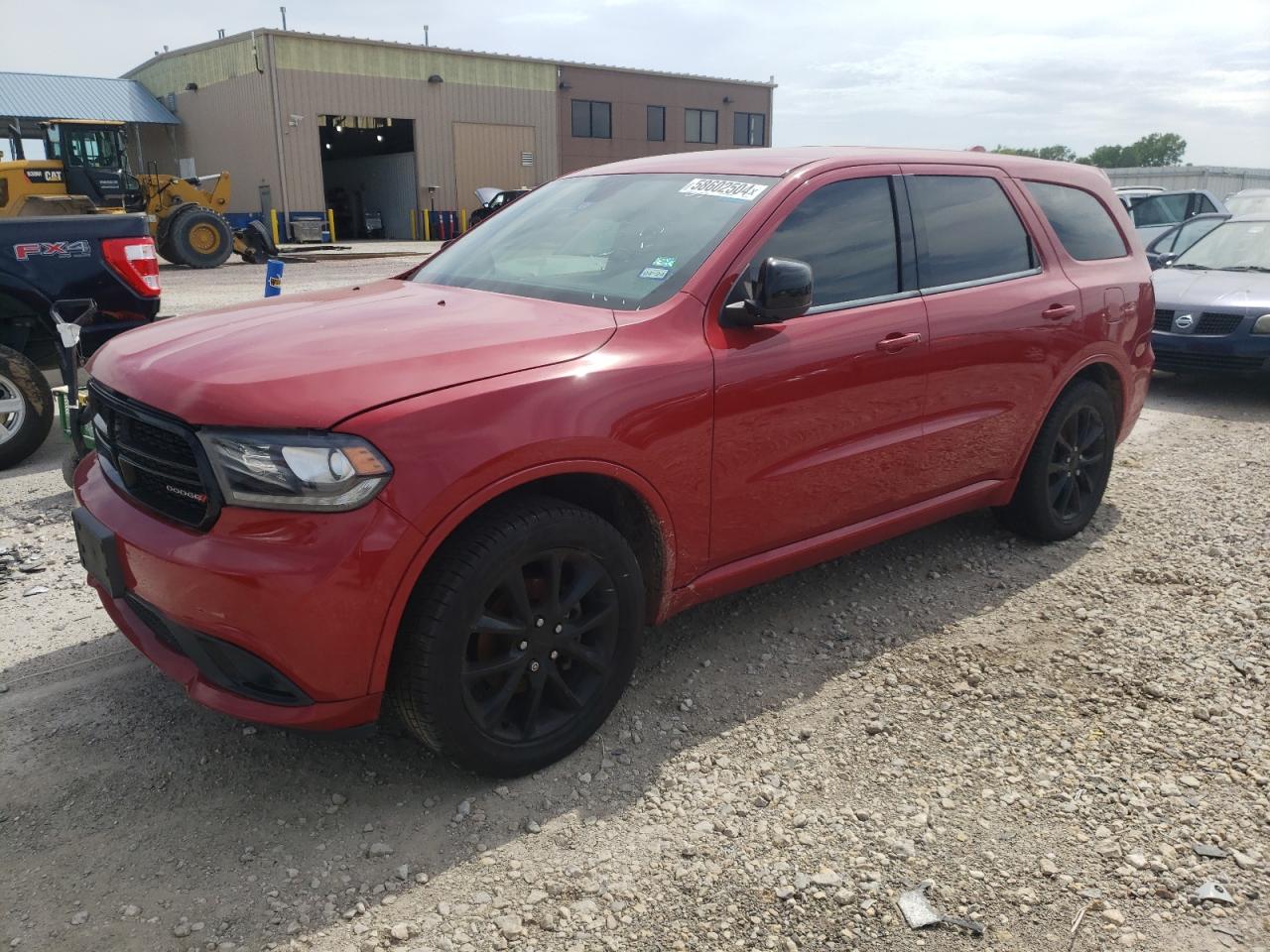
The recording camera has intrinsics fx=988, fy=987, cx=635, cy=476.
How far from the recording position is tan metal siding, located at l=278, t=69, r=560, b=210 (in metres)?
33.8

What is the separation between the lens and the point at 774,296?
122 inches

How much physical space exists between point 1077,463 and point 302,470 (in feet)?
12.6

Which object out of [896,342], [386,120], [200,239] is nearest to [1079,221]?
[896,342]

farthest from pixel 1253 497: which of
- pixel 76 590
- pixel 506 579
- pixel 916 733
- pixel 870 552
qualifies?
pixel 76 590

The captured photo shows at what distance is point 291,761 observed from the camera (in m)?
3.01

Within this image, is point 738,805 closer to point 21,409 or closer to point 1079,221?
point 1079,221

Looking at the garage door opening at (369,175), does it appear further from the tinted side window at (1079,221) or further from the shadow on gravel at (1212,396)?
the tinted side window at (1079,221)

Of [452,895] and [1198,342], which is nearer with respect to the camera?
[452,895]

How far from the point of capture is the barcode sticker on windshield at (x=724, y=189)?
3453 mm

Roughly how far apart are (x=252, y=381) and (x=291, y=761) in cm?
122

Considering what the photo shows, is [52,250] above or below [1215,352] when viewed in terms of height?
above

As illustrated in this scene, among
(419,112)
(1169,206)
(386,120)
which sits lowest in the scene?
(1169,206)

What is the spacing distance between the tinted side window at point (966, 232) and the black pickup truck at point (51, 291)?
15.2ft

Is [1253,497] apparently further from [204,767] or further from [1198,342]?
[204,767]
